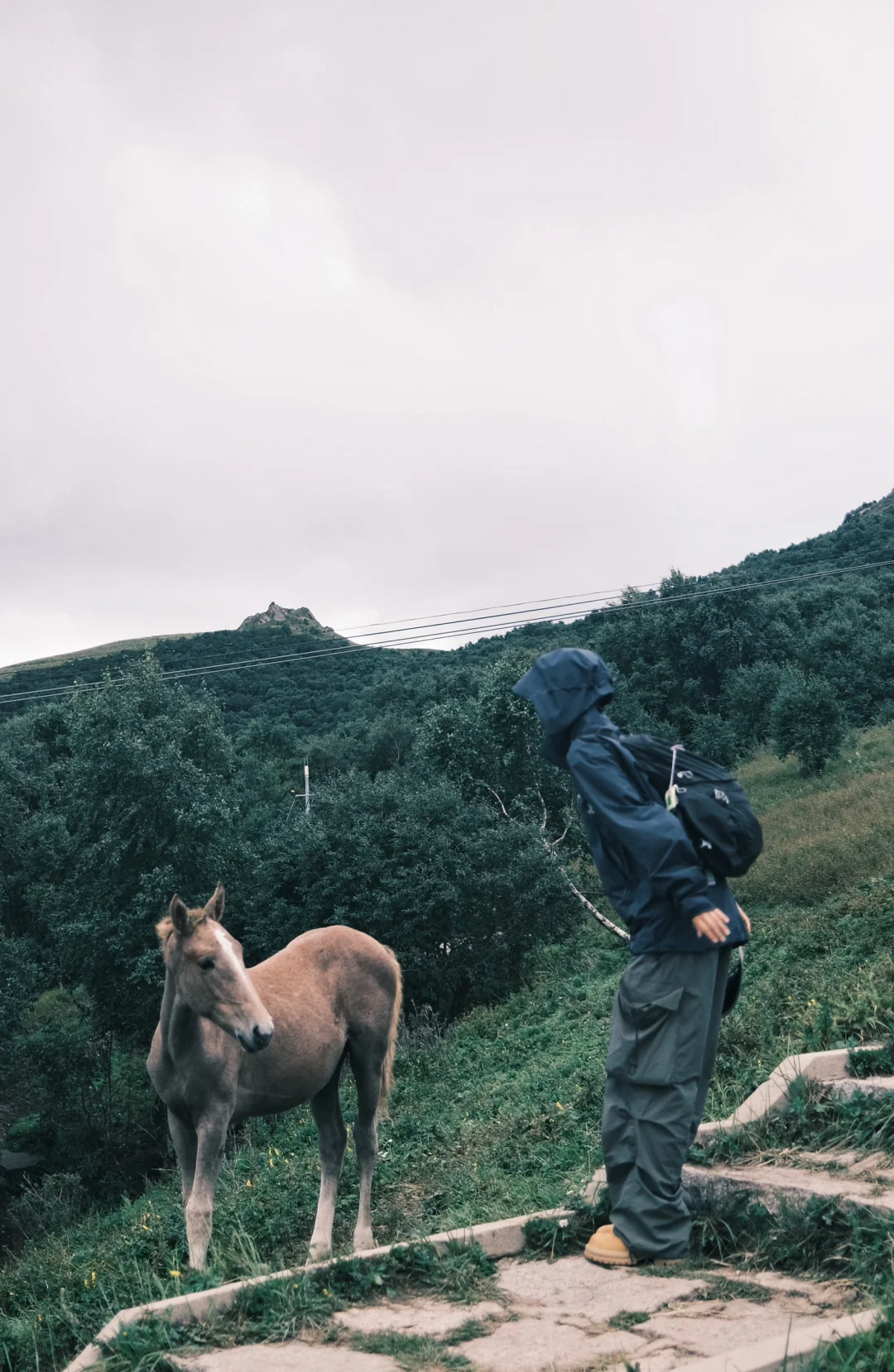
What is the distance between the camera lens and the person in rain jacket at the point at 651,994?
13.6 ft

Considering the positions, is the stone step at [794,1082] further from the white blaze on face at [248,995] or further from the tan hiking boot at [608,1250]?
the white blaze on face at [248,995]

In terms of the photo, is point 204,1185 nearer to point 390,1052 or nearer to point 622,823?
point 390,1052

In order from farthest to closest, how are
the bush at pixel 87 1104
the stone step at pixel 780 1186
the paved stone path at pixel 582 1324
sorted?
1. the bush at pixel 87 1104
2. the stone step at pixel 780 1186
3. the paved stone path at pixel 582 1324

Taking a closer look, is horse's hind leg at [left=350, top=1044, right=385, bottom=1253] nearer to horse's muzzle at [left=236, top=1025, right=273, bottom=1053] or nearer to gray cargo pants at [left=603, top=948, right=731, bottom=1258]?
horse's muzzle at [left=236, top=1025, right=273, bottom=1053]

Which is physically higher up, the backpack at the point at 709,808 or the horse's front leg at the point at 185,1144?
the backpack at the point at 709,808

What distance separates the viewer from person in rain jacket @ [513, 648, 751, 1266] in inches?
163

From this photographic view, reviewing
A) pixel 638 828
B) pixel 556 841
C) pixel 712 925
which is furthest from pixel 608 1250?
pixel 556 841

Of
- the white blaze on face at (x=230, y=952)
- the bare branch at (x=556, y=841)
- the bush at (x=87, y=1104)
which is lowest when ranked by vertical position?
the bush at (x=87, y=1104)

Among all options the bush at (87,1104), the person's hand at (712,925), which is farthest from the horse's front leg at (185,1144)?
the bush at (87,1104)

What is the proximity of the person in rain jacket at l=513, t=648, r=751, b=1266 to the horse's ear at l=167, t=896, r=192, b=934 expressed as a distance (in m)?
2.39

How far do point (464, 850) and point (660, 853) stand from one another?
25029mm

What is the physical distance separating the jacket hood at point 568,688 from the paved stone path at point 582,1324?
7.21 feet

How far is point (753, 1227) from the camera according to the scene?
418cm

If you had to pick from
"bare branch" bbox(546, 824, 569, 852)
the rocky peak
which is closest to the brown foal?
"bare branch" bbox(546, 824, 569, 852)
